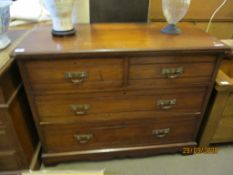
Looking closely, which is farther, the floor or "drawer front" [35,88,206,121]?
the floor

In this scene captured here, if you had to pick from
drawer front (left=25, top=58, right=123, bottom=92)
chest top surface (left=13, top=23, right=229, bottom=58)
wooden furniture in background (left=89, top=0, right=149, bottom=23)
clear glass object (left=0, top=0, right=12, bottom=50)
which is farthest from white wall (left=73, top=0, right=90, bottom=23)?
drawer front (left=25, top=58, right=123, bottom=92)

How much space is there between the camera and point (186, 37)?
42.3 inches

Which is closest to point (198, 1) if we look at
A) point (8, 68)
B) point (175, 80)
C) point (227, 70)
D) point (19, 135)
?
point (227, 70)

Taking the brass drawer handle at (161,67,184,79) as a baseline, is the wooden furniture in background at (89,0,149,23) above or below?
above

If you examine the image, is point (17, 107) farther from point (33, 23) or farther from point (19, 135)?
point (33, 23)

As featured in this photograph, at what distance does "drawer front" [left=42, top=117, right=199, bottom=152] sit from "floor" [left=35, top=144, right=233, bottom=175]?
15 cm

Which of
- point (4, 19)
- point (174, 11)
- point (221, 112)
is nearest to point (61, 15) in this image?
point (4, 19)

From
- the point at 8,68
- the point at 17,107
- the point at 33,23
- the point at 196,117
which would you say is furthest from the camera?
the point at 33,23

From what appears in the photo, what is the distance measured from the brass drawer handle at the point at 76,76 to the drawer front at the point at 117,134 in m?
0.31

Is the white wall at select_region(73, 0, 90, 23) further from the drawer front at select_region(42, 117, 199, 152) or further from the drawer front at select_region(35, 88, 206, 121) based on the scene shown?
the drawer front at select_region(42, 117, 199, 152)

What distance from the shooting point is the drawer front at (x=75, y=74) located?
936mm

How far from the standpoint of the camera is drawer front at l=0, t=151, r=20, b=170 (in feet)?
3.58

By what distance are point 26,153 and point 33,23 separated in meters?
0.87

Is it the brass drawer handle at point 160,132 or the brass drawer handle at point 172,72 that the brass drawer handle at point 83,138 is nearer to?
the brass drawer handle at point 160,132
